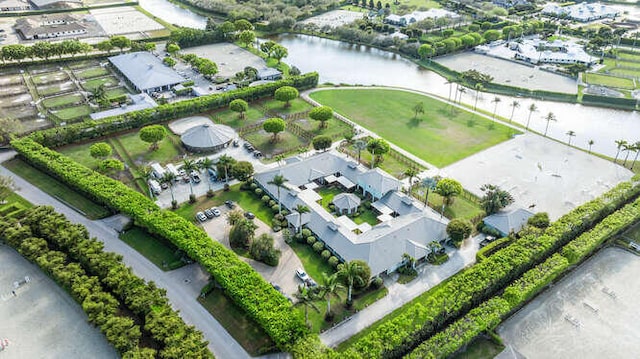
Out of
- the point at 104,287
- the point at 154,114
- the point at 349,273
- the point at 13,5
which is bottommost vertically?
the point at 104,287

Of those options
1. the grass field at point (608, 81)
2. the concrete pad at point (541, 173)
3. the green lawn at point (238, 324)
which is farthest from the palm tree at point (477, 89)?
the green lawn at point (238, 324)

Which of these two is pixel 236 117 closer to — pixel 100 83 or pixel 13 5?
pixel 100 83

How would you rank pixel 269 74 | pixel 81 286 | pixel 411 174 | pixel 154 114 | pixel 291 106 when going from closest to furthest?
pixel 81 286
pixel 411 174
pixel 154 114
pixel 291 106
pixel 269 74

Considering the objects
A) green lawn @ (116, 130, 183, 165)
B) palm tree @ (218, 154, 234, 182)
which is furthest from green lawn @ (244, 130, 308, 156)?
green lawn @ (116, 130, 183, 165)

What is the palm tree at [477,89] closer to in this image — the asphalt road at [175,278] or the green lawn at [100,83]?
the asphalt road at [175,278]

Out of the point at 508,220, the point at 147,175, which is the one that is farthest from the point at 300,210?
the point at 508,220

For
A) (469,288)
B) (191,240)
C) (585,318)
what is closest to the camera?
(469,288)

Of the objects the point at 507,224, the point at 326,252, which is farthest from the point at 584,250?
the point at 326,252
